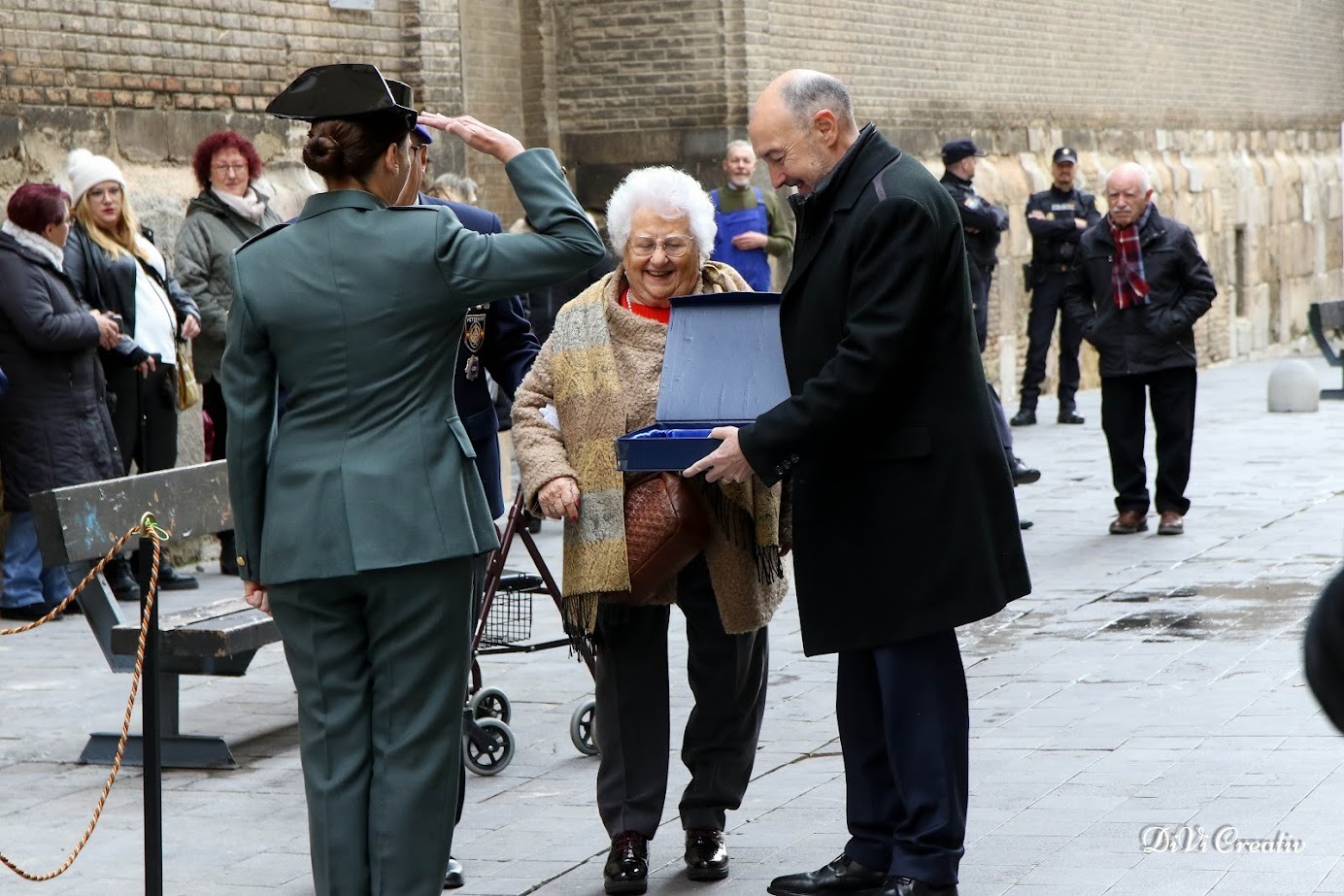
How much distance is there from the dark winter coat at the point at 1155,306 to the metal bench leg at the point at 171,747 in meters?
5.92

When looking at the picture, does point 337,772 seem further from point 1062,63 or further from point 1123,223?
point 1062,63

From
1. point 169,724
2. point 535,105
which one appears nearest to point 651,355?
point 169,724

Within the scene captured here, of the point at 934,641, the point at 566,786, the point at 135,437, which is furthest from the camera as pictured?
the point at 135,437

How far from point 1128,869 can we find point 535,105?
1311 cm

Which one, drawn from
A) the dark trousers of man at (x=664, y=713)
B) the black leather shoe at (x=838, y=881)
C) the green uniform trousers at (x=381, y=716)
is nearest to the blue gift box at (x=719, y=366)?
the dark trousers of man at (x=664, y=713)

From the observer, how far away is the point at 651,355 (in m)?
5.13

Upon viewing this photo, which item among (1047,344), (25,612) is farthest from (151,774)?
(1047,344)

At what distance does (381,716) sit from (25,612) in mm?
5623

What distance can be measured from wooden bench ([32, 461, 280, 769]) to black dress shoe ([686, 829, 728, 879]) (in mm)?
2020

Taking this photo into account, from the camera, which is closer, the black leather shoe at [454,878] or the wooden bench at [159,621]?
the black leather shoe at [454,878]

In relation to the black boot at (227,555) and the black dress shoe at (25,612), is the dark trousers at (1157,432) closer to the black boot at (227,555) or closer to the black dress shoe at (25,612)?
the black boot at (227,555)

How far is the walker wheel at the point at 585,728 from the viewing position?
642cm

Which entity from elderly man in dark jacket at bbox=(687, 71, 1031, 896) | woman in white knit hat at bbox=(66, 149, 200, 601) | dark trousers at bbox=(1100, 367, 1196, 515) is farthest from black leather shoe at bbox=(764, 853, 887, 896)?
dark trousers at bbox=(1100, 367, 1196, 515)

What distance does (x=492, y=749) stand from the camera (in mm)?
6270
